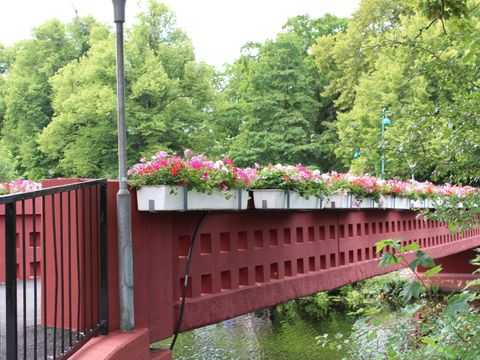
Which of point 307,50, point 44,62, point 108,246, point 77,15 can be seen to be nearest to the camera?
point 77,15

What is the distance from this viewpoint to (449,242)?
15633mm

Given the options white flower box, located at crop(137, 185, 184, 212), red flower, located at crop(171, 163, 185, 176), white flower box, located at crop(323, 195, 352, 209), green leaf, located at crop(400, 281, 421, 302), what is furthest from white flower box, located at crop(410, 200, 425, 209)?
green leaf, located at crop(400, 281, 421, 302)

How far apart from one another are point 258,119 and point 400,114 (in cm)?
2492

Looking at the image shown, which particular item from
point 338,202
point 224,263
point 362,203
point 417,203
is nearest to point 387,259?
point 224,263

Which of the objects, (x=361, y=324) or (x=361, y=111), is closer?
(x=361, y=324)

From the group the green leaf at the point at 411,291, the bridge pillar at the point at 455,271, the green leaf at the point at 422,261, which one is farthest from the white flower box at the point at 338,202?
the bridge pillar at the point at 455,271

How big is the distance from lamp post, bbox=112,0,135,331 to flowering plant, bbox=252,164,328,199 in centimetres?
194

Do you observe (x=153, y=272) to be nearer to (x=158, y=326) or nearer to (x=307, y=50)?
(x=158, y=326)

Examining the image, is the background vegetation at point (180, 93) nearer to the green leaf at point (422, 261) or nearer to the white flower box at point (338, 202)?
the white flower box at point (338, 202)

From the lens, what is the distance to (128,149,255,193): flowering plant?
4.26 meters

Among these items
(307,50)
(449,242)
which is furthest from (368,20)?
(449,242)

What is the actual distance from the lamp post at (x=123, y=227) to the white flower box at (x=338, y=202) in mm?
3428

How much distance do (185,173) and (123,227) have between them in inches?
25.2

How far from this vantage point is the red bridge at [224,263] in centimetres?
405
